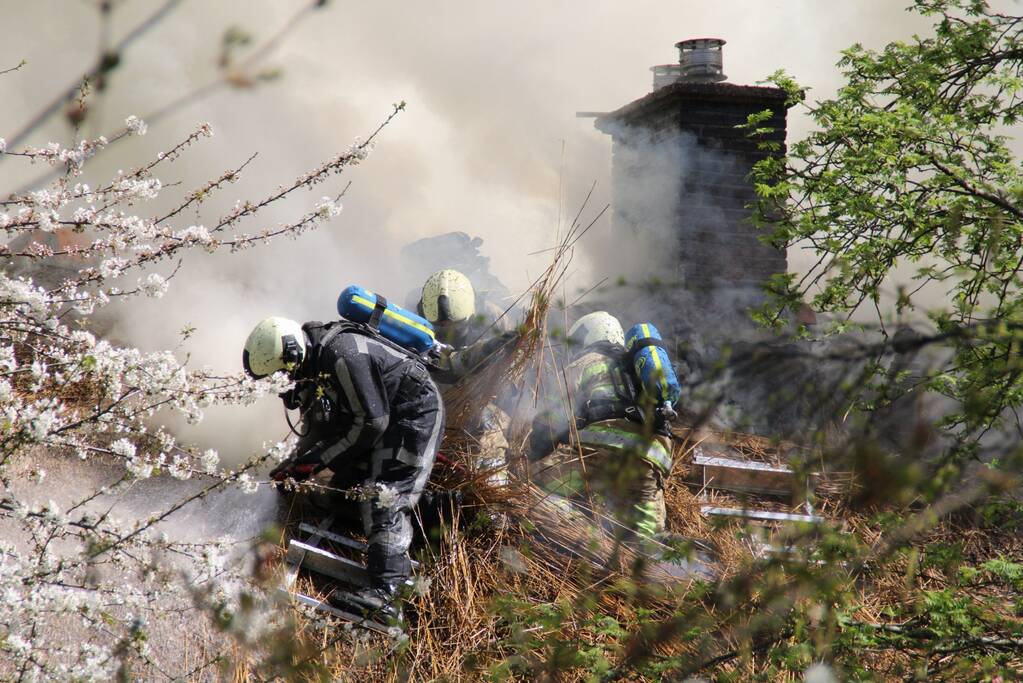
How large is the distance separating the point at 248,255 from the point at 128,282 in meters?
0.95

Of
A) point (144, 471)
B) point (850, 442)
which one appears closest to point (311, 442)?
point (144, 471)

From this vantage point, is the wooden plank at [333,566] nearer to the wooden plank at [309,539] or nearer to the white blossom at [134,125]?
the wooden plank at [309,539]

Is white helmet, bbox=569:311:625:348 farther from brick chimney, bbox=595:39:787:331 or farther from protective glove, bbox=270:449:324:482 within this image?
brick chimney, bbox=595:39:787:331

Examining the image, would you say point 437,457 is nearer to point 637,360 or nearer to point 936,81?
point 637,360

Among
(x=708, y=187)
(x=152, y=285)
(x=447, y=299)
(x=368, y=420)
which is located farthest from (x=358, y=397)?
(x=708, y=187)

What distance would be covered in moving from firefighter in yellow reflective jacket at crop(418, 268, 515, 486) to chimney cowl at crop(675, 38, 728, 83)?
12.4 feet

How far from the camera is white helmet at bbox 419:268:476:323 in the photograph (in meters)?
5.99

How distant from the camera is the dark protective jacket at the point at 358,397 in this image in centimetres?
478

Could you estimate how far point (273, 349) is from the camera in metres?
4.75

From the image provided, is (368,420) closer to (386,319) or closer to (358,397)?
(358,397)

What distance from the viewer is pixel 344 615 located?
15.3ft

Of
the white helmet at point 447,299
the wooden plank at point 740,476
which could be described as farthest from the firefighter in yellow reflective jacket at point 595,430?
the wooden plank at point 740,476

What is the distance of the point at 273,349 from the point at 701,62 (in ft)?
18.4

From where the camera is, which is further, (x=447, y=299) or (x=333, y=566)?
(x=447, y=299)
